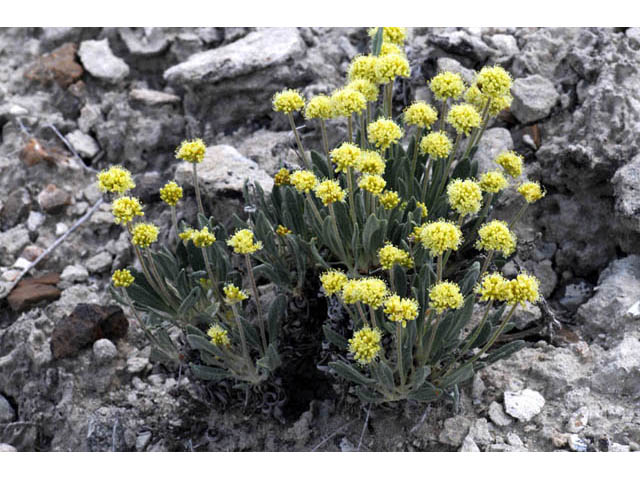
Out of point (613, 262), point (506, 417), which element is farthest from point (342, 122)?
point (506, 417)

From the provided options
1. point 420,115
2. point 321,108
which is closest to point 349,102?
point 321,108

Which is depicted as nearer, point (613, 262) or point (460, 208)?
point (460, 208)

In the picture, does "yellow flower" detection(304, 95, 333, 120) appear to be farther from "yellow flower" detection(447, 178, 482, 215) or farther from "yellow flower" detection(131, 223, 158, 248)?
"yellow flower" detection(131, 223, 158, 248)

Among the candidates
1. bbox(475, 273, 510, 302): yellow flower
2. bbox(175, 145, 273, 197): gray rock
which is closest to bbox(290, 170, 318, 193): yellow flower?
bbox(475, 273, 510, 302): yellow flower

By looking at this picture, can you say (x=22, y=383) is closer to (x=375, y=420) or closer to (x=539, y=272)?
(x=375, y=420)

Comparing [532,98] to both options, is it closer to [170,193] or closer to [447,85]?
[447,85]

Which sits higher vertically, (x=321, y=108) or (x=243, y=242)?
(x=321, y=108)
